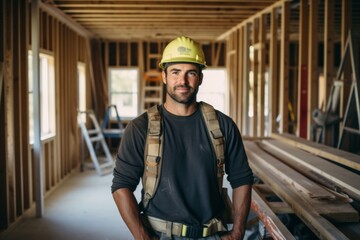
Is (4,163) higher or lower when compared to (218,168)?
lower

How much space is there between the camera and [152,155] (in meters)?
2.10

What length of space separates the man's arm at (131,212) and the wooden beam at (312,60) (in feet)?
13.2

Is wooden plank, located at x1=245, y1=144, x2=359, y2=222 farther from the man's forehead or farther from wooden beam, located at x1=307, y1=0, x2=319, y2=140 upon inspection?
wooden beam, located at x1=307, y1=0, x2=319, y2=140

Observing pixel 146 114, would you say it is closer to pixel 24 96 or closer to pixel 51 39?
pixel 24 96

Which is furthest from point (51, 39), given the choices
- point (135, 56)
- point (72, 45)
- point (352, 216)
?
point (352, 216)

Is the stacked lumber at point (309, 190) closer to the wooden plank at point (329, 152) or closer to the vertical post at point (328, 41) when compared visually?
the wooden plank at point (329, 152)

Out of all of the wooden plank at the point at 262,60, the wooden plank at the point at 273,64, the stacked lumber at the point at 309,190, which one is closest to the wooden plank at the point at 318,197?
the stacked lumber at the point at 309,190

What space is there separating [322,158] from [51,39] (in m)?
4.99

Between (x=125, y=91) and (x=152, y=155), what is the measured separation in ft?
31.8

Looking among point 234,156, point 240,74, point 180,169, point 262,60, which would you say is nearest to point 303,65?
point 262,60

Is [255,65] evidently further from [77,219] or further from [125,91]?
[125,91]

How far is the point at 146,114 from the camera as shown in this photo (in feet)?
7.28

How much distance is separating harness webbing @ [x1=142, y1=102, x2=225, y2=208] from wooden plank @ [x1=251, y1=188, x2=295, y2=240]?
0.52 metres

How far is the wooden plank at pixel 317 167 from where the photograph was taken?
295cm
